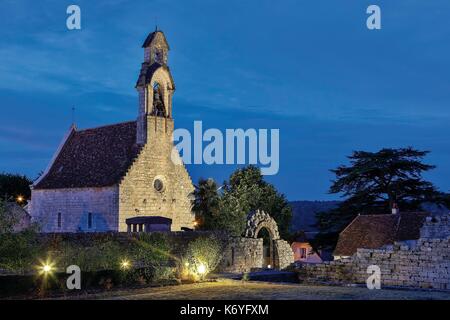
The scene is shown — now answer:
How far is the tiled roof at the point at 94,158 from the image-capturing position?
46.0 m

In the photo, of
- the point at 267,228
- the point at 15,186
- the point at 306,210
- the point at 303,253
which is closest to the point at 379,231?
the point at 267,228

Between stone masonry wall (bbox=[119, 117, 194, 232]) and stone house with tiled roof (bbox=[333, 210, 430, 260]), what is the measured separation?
12.4 meters

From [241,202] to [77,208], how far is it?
13.1m

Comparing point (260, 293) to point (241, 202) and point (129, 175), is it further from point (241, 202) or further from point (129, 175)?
point (241, 202)

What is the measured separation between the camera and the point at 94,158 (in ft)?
158

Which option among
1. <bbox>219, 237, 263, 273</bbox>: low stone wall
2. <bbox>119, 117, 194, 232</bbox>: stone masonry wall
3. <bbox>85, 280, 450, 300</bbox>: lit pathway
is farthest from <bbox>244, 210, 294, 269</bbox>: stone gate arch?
<bbox>85, 280, 450, 300</bbox>: lit pathway

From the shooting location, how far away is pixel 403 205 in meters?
49.2

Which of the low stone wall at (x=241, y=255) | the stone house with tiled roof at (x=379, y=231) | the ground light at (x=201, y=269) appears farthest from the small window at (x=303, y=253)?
the ground light at (x=201, y=269)

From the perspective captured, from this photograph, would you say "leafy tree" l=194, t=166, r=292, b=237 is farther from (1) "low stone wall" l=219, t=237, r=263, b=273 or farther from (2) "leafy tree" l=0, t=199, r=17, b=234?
(2) "leafy tree" l=0, t=199, r=17, b=234

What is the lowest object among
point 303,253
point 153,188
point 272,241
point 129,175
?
point 303,253

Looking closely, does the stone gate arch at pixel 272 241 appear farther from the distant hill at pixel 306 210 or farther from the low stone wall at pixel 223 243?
the distant hill at pixel 306 210

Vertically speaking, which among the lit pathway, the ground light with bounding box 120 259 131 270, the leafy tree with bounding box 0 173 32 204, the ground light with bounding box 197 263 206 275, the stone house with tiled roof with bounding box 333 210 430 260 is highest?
the leafy tree with bounding box 0 173 32 204

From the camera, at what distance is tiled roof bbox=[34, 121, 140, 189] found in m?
46.0
